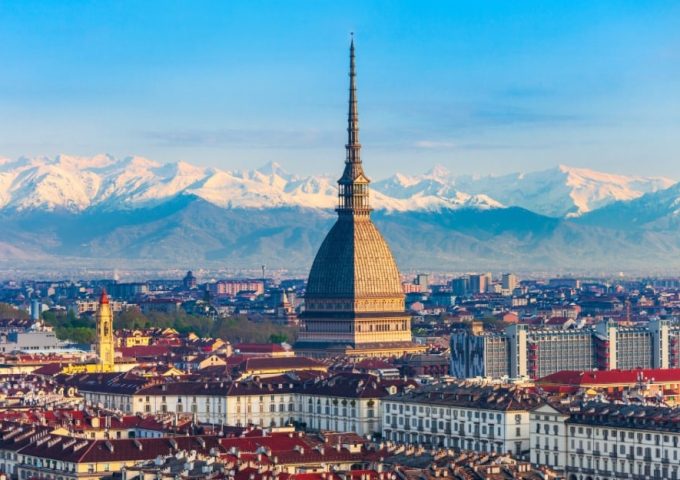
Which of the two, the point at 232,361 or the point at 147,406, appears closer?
the point at 147,406

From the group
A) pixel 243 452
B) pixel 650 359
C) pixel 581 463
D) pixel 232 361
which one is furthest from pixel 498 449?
pixel 650 359

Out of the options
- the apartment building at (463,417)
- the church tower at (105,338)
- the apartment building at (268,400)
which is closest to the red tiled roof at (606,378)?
the apartment building at (268,400)

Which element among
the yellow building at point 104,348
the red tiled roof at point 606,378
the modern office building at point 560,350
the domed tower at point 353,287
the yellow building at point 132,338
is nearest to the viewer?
the red tiled roof at point 606,378

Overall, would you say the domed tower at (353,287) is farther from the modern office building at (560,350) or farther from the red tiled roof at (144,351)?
the modern office building at (560,350)

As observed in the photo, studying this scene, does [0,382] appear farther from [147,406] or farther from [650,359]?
[650,359]

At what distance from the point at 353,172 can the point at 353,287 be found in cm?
856

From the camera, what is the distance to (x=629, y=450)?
81062 millimetres

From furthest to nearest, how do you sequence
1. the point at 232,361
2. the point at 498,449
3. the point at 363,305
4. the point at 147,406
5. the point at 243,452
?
the point at 363,305, the point at 232,361, the point at 147,406, the point at 498,449, the point at 243,452

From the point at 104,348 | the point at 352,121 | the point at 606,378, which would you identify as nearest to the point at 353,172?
the point at 352,121

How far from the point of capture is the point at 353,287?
16512 centimetres

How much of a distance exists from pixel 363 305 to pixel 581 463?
81.0 m

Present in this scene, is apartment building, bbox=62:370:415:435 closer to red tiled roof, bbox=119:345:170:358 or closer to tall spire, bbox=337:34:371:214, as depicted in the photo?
red tiled roof, bbox=119:345:170:358

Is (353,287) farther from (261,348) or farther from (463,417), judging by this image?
(463,417)

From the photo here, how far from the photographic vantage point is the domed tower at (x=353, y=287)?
16262 cm
